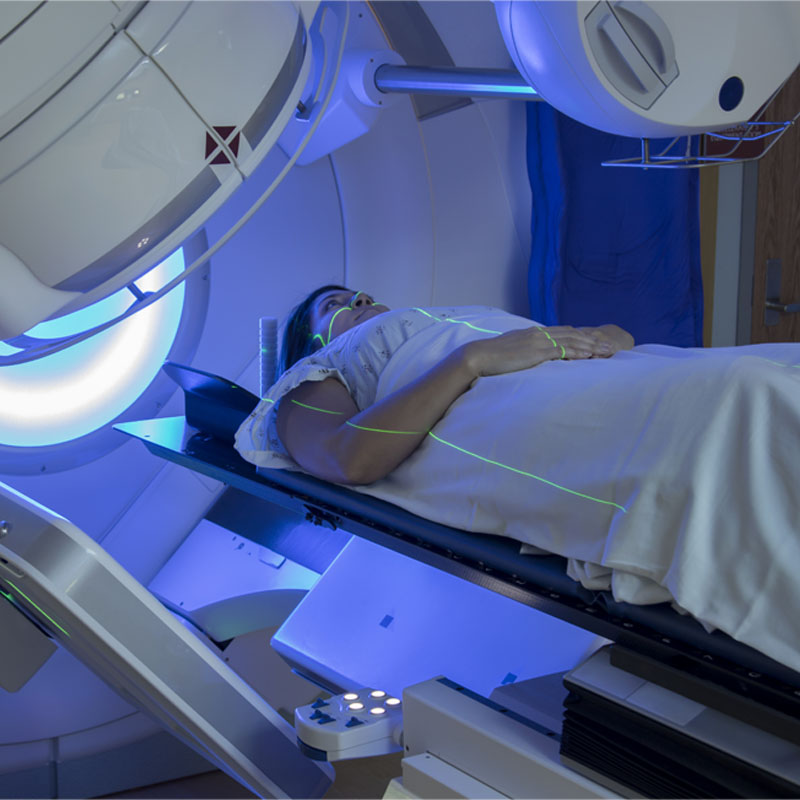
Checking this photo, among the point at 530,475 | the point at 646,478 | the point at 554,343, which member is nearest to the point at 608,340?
the point at 554,343

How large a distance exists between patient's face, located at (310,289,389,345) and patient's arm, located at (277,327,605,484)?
0.46 metres

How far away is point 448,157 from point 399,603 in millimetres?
1274

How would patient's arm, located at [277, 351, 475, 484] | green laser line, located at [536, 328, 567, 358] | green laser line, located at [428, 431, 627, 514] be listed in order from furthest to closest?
green laser line, located at [536, 328, 567, 358]
patient's arm, located at [277, 351, 475, 484]
green laser line, located at [428, 431, 627, 514]

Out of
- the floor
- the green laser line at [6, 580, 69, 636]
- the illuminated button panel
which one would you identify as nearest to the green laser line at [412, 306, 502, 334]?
the illuminated button panel

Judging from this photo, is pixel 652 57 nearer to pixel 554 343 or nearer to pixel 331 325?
pixel 554 343

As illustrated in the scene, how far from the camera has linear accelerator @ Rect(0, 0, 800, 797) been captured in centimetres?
97

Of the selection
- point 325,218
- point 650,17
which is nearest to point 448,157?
point 325,218

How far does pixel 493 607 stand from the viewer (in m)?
1.47

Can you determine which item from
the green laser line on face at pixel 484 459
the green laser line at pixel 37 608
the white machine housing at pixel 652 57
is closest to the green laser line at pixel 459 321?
the green laser line on face at pixel 484 459

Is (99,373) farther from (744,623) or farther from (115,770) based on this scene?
(744,623)

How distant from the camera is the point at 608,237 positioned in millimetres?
2689

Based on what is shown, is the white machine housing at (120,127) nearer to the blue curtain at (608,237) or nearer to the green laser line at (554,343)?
the green laser line at (554,343)

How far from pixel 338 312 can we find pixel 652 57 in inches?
33.7

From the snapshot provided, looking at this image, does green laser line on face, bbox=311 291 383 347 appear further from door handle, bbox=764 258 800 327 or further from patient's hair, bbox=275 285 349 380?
door handle, bbox=764 258 800 327
